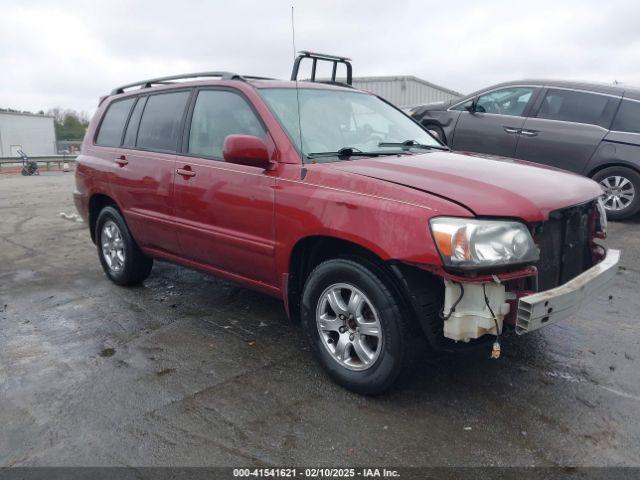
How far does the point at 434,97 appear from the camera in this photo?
61.8 ft

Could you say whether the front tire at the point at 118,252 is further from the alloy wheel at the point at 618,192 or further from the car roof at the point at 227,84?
the alloy wheel at the point at 618,192

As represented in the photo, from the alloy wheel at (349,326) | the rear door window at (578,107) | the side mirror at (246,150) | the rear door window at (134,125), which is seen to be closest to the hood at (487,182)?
the side mirror at (246,150)

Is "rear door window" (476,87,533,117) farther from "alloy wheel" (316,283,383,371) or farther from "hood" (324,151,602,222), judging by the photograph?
"alloy wheel" (316,283,383,371)

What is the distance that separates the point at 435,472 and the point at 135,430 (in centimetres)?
154

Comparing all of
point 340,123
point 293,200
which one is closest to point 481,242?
point 293,200

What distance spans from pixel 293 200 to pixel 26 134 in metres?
40.9

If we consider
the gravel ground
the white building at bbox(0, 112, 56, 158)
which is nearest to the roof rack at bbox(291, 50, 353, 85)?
the gravel ground

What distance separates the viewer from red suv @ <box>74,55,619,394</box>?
9.00 ft

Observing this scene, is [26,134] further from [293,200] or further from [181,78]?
[293,200]

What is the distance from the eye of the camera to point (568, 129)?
7.27m

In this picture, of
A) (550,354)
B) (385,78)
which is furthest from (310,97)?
(385,78)

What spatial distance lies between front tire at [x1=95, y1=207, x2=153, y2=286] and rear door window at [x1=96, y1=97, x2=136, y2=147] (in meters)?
0.66

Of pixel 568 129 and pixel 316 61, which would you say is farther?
pixel 568 129

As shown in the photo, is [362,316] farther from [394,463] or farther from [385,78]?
[385,78]
